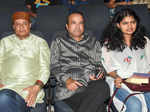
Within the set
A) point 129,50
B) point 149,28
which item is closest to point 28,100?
point 129,50

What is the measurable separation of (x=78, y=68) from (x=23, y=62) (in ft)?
1.66

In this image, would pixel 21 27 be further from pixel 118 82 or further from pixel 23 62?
pixel 118 82

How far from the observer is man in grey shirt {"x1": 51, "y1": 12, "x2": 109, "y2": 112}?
1.81 m

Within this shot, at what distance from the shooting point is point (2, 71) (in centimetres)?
200

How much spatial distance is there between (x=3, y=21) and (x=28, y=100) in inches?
40.7

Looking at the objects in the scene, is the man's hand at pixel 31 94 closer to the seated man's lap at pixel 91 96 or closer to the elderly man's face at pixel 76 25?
the seated man's lap at pixel 91 96

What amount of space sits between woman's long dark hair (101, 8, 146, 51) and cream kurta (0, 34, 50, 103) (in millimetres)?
607

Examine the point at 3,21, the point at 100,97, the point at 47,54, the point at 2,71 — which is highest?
the point at 3,21

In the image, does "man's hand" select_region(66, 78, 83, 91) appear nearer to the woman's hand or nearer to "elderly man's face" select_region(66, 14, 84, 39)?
the woman's hand

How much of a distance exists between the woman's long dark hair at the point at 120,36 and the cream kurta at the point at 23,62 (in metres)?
0.61

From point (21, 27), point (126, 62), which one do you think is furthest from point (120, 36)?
point (21, 27)

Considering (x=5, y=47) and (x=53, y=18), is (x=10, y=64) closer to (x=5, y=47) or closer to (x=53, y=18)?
(x=5, y=47)

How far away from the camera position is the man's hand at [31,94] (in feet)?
5.75

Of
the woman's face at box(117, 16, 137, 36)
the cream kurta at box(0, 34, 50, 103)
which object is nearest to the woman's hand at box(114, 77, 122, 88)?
the woman's face at box(117, 16, 137, 36)
